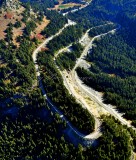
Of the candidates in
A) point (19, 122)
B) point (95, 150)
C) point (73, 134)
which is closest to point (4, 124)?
point (19, 122)

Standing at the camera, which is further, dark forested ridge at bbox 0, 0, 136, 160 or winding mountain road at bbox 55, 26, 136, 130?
winding mountain road at bbox 55, 26, 136, 130

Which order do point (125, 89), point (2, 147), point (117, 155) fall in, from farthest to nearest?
point (125, 89) < point (2, 147) < point (117, 155)

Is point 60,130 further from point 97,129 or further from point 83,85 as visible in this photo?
point 83,85

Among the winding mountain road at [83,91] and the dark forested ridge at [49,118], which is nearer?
the dark forested ridge at [49,118]

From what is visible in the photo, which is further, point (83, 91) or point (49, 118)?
point (83, 91)

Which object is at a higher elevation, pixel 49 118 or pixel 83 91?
pixel 49 118

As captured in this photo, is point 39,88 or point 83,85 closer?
point 39,88

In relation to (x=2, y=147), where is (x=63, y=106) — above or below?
above

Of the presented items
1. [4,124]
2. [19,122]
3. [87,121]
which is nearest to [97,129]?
[87,121]

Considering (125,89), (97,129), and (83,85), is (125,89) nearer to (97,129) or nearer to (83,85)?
(83,85)

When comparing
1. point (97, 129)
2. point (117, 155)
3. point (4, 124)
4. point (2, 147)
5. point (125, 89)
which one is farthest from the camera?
point (125, 89)
